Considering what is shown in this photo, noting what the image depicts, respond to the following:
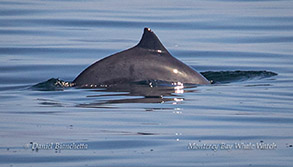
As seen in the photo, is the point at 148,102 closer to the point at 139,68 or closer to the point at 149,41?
the point at 139,68

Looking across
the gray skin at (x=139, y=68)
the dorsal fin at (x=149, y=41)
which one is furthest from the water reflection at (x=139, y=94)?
the dorsal fin at (x=149, y=41)

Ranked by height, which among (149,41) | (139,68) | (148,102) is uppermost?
(149,41)

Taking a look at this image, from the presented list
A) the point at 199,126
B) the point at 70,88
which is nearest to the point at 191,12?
the point at 70,88

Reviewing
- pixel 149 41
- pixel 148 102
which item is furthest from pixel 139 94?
pixel 149 41

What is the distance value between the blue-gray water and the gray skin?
30 centimetres

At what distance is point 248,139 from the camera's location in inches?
332

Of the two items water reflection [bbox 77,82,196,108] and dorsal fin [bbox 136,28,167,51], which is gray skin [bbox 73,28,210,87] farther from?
water reflection [bbox 77,82,196,108]

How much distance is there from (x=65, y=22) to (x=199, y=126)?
1623cm

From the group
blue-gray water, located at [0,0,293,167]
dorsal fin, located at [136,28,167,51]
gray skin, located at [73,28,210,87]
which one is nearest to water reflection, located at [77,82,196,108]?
blue-gray water, located at [0,0,293,167]

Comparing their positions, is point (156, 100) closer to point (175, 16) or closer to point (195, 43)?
point (195, 43)

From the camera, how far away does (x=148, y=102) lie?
10930 millimetres

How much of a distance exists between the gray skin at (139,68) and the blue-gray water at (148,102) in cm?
30

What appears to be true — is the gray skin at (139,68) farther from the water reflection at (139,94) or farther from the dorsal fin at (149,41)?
the water reflection at (139,94)

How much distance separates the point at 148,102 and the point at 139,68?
1.42 m
